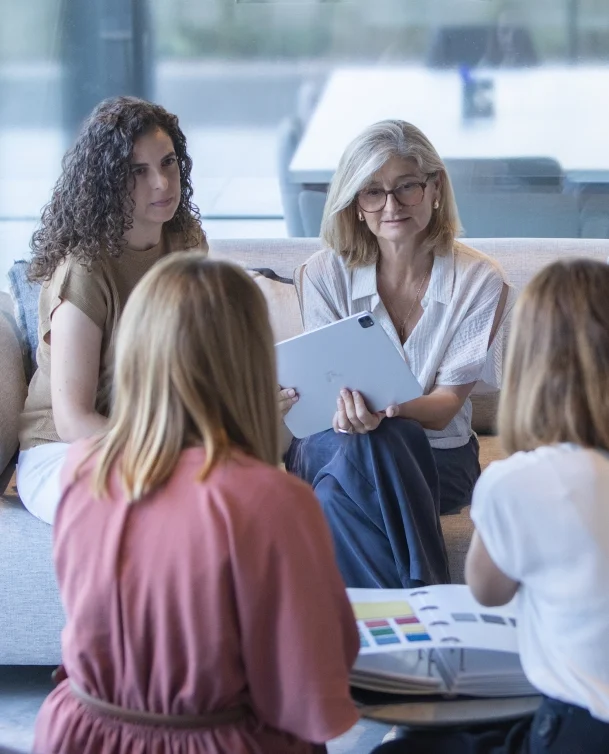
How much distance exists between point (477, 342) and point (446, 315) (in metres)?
0.09

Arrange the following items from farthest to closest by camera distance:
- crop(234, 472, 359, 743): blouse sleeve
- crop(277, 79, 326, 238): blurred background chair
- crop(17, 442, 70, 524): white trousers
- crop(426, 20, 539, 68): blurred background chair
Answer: crop(277, 79, 326, 238): blurred background chair, crop(426, 20, 539, 68): blurred background chair, crop(17, 442, 70, 524): white trousers, crop(234, 472, 359, 743): blouse sleeve

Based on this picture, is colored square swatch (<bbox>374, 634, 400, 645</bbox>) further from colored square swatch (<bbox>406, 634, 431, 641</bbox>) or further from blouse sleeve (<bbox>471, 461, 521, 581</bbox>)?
blouse sleeve (<bbox>471, 461, 521, 581</bbox>)

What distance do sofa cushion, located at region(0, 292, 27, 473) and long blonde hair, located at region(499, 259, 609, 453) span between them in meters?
1.36

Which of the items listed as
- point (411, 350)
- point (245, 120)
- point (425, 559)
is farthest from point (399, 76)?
point (425, 559)

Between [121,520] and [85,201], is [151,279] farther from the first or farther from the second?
[85,201]

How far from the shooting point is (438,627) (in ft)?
4.54

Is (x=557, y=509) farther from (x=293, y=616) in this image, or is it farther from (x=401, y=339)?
(x=401, y=339)

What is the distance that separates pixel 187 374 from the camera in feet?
3.96

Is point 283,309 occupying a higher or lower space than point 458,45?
lower

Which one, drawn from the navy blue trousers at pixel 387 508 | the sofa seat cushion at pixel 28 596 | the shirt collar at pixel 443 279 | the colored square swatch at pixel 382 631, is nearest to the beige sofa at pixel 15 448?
the sofa seat cushion at pixel 28 596

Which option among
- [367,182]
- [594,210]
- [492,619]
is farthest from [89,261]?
[594,210]

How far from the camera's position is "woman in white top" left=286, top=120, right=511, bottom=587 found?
205 cm

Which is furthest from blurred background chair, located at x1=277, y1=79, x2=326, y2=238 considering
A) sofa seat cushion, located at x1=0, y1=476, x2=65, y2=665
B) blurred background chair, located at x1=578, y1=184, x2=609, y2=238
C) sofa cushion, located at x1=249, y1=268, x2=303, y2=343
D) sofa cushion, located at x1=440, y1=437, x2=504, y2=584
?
sofa seat cushion, located at x1=0, y1=476, x2=65, y2=665

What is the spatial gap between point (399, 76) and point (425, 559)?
2.13 m
